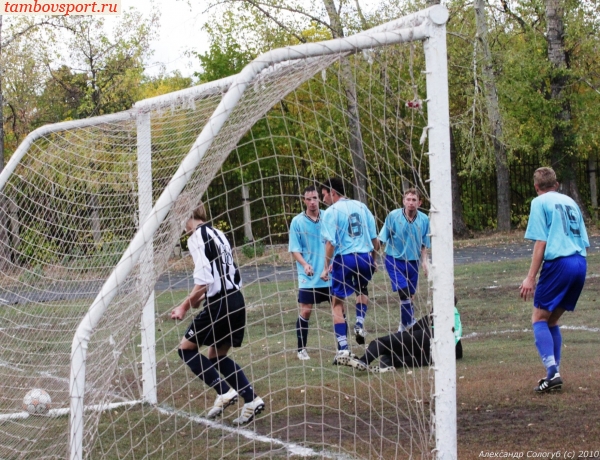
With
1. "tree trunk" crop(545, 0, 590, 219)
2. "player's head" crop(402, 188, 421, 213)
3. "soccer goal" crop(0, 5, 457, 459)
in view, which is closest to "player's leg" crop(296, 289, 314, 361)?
"soccer goal" crop(0, 5, 457, 459)

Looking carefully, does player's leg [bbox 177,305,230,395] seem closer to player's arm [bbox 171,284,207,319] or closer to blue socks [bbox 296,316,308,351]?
player's arm [bbox 171,284,207,319]

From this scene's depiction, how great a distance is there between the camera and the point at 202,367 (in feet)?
19.7

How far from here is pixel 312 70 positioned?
16.0ft

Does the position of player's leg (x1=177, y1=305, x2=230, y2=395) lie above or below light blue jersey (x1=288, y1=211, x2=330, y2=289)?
below

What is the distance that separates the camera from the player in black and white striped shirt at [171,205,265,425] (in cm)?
591

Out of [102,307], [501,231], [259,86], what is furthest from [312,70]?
[501,231]

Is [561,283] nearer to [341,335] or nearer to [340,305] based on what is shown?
[341,335]

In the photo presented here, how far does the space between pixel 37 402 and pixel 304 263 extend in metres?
2.80

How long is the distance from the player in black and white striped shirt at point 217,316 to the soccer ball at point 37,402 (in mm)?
1403

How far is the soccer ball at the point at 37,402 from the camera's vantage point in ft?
21.6

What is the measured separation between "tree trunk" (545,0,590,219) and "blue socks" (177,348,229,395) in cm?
1823

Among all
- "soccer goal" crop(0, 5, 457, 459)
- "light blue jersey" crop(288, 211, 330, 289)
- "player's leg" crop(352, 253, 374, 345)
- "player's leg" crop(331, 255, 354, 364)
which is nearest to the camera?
"soccer goal" crop(0, 5, 457, 459)

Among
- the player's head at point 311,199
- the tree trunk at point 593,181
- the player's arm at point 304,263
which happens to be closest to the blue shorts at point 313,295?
the player's arm at point 304,263

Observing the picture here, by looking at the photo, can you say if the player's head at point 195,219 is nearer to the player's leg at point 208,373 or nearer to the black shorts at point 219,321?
the black shorts at point 219,321
